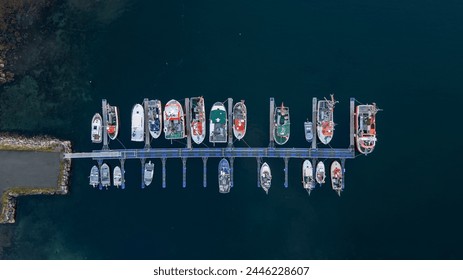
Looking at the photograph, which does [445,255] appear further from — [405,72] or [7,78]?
[7,78]

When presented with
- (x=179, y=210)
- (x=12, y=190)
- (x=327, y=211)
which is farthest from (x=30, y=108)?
(x=327, y=211)

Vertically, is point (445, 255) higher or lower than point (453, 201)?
lower

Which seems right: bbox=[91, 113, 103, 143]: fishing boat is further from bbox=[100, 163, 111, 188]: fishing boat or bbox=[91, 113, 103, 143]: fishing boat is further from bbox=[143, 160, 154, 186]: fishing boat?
bbox=[143, 160, 154, 186]: fishing boat

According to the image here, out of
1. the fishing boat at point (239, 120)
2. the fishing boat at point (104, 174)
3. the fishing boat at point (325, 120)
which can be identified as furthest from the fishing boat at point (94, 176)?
the fishing boat at point (325, 120)

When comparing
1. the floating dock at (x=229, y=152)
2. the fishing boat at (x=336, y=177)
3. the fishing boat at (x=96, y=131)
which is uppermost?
the fishing boat at (x=96, y=131)

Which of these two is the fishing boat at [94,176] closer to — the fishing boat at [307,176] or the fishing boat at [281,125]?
the fishing boat at [281,125]

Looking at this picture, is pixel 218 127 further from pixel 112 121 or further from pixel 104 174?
pixel 104 174

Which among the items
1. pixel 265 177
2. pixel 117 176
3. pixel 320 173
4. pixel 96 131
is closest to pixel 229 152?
pixel 265 177
